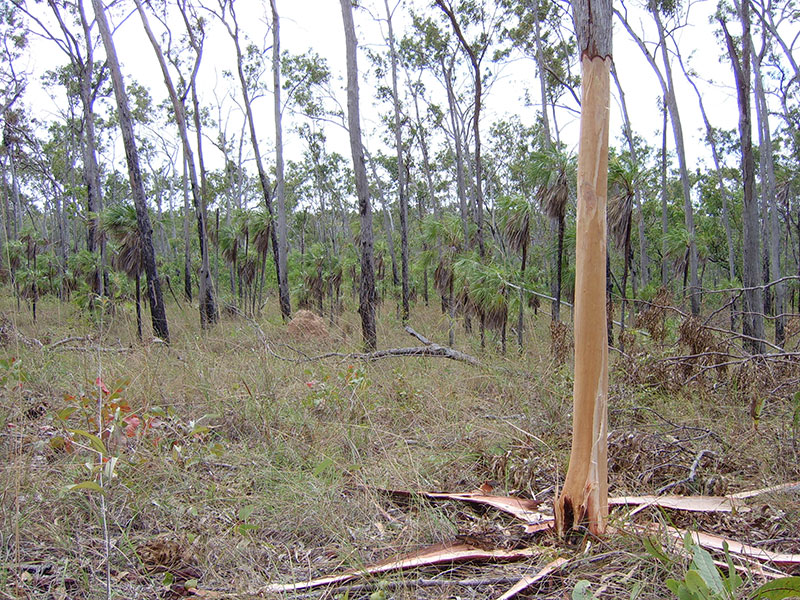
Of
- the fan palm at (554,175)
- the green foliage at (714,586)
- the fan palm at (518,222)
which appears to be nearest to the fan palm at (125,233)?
the fan palm at (518,222)

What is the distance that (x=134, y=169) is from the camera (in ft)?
35.0

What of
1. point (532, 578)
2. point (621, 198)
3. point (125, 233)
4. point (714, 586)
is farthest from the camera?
point (125, 233)

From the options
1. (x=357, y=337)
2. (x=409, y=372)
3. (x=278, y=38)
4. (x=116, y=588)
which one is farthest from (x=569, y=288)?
(x=116, y=588)

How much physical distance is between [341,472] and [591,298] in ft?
6.31

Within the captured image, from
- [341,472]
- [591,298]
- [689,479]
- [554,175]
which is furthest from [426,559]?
[554,175]

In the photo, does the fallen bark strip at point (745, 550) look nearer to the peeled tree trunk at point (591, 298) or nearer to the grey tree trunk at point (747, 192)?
the peeled tree trunk at point (591, 298)

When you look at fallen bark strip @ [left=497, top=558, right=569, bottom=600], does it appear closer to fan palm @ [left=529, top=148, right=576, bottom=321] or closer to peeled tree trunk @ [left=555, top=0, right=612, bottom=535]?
peeled tree trunk @ [left=555, top=0, right=612, bottom=535]

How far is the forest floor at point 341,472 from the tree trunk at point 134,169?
5.15 meters

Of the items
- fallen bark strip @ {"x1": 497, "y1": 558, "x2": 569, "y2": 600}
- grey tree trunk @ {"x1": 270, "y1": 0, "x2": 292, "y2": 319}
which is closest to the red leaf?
fallen bark strip @ {"x1": 497, "y1": 558, "x2": 569, "y2": 600}

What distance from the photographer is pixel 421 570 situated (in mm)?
2303

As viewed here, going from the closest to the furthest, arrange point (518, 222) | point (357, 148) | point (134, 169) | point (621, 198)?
point (357, 148) → point (621, 198) → point (134, 169) → point (518, 222)

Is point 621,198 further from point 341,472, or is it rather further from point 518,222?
point 341,472

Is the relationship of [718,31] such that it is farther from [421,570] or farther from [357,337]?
[421,570]

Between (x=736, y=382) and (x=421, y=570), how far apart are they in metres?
3.77
